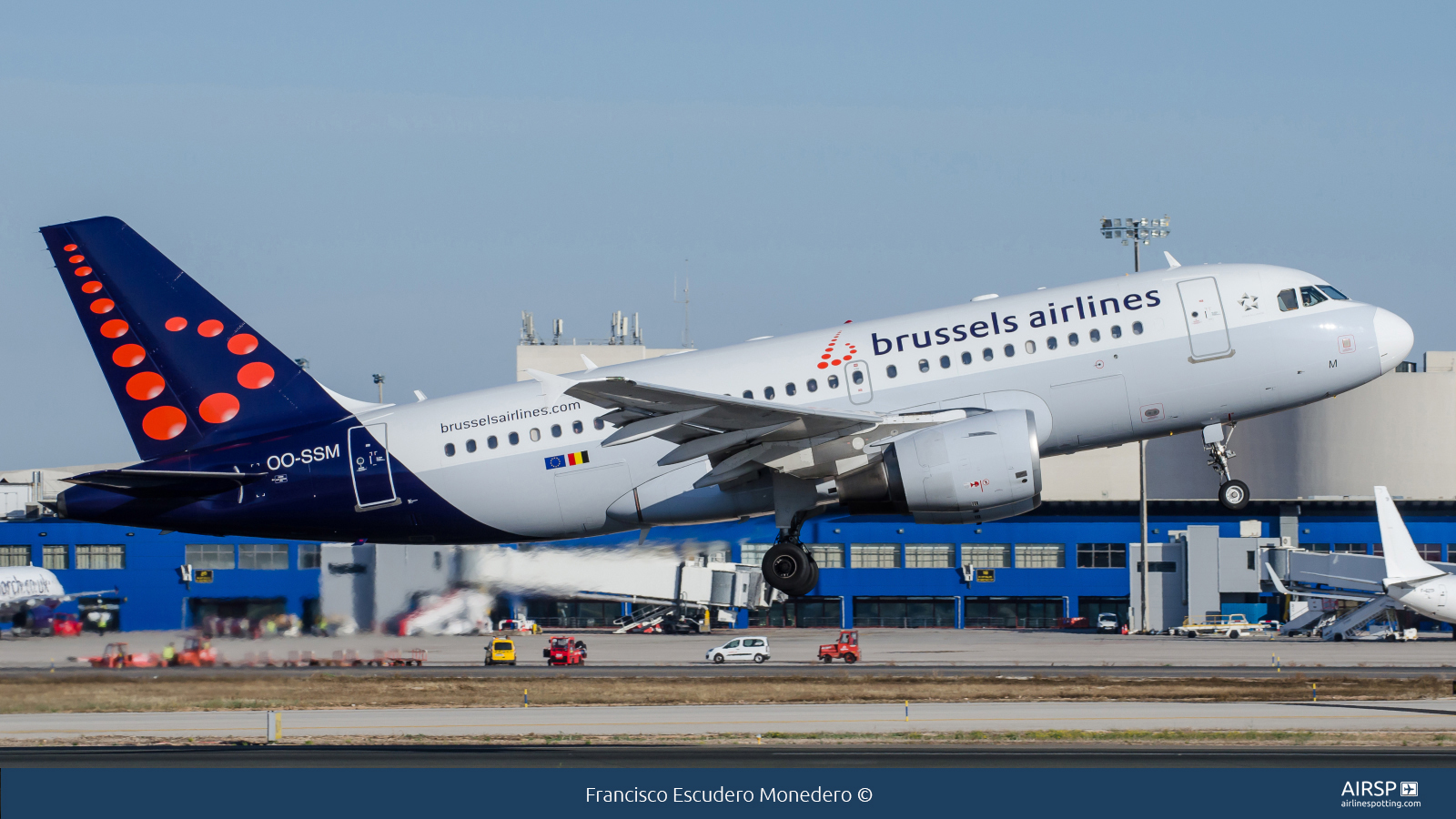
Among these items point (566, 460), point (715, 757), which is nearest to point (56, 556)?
point (566, 460)

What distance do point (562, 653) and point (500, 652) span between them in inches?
93.5

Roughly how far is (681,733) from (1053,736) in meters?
7.87

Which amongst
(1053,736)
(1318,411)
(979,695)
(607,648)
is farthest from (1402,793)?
(1318,411)

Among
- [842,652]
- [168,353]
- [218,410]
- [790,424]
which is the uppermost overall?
[168,353]

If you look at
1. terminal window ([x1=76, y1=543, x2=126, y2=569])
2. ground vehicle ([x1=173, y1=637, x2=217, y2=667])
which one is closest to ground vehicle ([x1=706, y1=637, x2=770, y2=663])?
ground vehicle ([x1=173, y1=637, x2=217, y2=667])

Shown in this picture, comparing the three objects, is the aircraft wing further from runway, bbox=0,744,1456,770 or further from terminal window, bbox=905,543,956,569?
terminal window, bbox=905,543,956,569

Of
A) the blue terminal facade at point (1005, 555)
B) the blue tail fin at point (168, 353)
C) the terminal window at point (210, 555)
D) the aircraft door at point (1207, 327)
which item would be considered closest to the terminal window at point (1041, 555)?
the blue terminal facade at point (1005, 555)

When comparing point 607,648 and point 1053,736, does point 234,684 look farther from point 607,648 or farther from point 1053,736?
point 1053,736

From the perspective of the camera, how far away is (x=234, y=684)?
41500 mm

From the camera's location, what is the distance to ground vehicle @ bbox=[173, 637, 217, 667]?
4222 cm

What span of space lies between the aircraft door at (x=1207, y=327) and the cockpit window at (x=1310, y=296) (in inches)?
65.2

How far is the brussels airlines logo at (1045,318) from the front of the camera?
2827cm

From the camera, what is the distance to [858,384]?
2847cm

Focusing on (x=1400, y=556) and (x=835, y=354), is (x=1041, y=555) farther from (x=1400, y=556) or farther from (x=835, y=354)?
(x=835, y=354)
